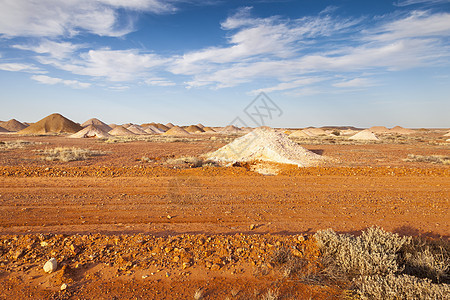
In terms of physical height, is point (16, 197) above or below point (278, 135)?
below

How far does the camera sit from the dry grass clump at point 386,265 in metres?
2.76

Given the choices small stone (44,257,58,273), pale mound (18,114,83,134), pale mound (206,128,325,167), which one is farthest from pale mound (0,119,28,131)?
small stone (44,257,58,273)

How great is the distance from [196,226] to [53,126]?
8853 centimetres

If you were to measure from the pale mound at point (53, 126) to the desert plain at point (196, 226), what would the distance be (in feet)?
259

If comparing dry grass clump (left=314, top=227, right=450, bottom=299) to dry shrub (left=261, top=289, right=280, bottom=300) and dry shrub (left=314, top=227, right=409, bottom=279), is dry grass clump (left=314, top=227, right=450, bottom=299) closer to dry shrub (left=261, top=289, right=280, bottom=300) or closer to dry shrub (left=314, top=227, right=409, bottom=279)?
dry shrub (left=314, top=227, right=409, bottom=279)

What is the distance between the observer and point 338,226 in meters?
5.21

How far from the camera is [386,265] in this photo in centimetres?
324

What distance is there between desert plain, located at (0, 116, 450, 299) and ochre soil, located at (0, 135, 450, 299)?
20mm

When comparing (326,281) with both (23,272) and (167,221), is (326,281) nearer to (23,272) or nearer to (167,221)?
(167,221)

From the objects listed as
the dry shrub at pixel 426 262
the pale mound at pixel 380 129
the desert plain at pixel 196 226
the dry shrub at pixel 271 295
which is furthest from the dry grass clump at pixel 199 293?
the pale mound at pixel 380 129

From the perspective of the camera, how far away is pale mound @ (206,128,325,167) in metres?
14.0

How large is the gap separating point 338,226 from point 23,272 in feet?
17.1

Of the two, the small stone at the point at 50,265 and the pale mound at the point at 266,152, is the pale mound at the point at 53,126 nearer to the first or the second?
the pale mound at the point at 266,152

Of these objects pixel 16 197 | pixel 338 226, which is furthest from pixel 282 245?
pixel 16 197
